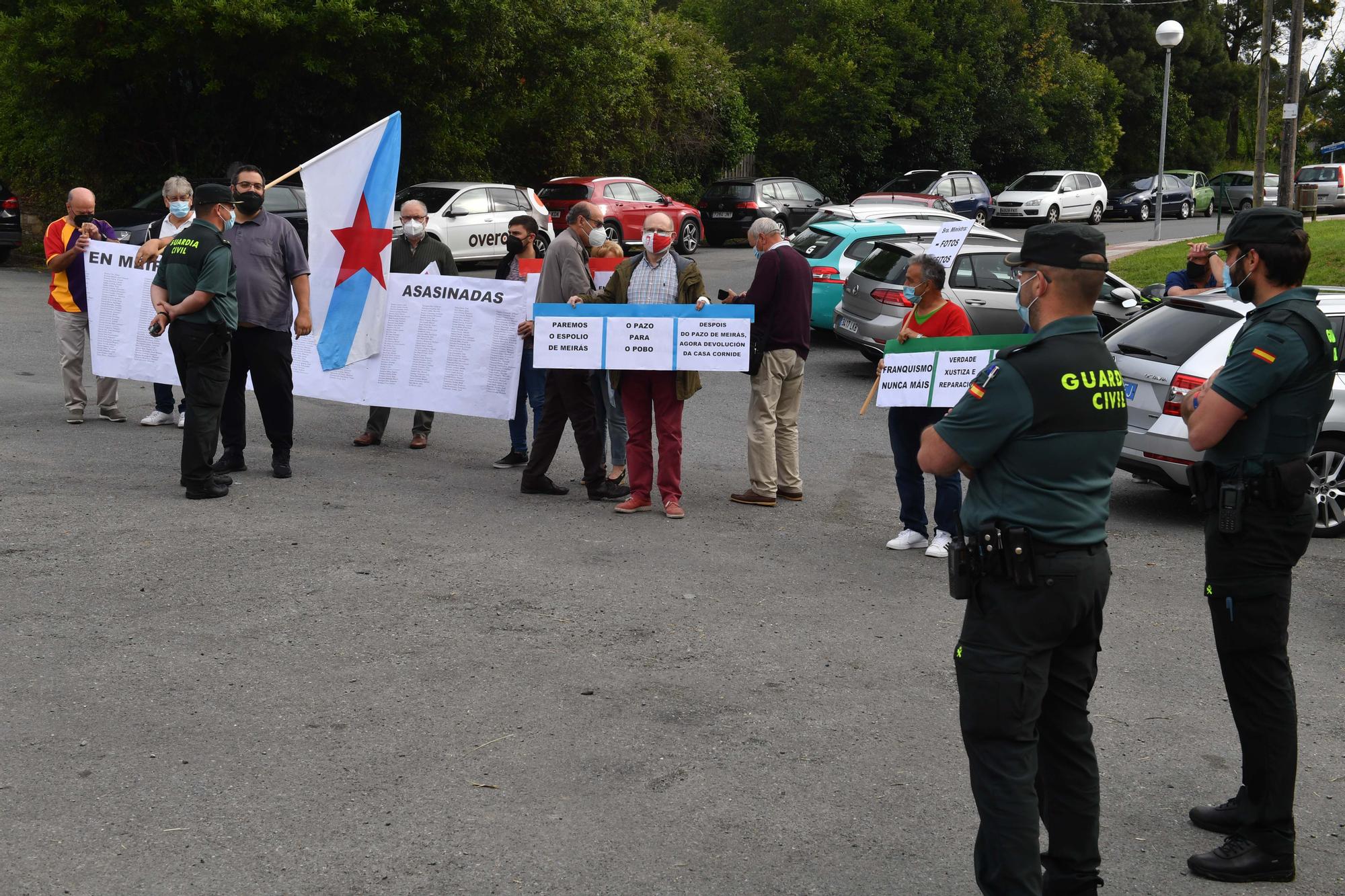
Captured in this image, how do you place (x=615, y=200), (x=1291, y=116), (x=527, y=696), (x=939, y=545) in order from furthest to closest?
(x=615, y=200) → (x=1291, y=116) → (x=939, y=545) → (x=527, y=696)

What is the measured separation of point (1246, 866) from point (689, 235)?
24249 mm

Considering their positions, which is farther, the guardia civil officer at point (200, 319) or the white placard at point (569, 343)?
the white placard at point (569, 343)

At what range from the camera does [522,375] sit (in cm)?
959

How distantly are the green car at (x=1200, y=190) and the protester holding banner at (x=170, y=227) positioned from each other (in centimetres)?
3800

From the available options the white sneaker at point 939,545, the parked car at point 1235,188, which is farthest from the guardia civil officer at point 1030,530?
the parked car at point 1235,188

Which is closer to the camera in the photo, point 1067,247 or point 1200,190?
point 1067,247

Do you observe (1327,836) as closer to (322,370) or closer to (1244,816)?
(1244,816)

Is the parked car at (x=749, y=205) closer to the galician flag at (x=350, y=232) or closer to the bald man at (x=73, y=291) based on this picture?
the bald man at (x=73, y=291)

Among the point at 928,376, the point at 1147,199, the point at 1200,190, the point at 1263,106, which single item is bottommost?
the point at 928,376

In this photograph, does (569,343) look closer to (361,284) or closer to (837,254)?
(361,284)

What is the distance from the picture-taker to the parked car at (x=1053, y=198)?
1449 inches

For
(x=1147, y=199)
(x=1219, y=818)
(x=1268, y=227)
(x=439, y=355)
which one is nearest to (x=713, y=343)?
(x=439, y=355)

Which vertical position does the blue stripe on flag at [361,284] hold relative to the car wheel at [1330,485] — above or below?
above

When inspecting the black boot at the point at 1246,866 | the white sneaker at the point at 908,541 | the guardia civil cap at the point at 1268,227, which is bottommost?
the black boot at the point at 1246,866
